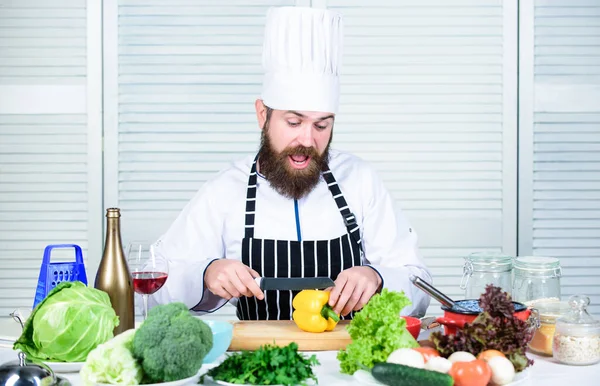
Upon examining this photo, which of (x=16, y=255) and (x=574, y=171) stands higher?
(x=574, y=171)

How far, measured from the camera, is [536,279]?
7.14 feet

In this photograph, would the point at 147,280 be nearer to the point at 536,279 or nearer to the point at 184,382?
the point at 184,382

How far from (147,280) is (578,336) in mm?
1000

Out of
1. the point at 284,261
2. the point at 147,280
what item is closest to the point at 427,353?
the point at 147,280

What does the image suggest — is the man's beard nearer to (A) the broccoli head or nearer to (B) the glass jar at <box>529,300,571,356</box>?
(B) the glass jar at <box>529,300,571,356</box>

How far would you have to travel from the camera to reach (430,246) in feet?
13.3

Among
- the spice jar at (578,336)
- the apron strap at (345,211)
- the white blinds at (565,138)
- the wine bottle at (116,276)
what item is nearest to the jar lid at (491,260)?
the spice jar at (578,336)

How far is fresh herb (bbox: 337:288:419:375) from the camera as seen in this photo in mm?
1791

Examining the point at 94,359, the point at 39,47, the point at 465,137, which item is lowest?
the point at 94,359

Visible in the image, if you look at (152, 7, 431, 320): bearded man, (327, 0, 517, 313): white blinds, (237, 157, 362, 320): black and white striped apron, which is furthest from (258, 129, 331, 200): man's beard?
(327, 0, 517, 313): white blinds

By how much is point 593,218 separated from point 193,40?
206cm

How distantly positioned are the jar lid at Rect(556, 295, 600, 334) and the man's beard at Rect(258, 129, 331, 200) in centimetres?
115

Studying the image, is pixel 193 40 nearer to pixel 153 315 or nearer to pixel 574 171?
pixel 574 171

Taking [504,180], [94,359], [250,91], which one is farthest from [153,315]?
[504,180]
